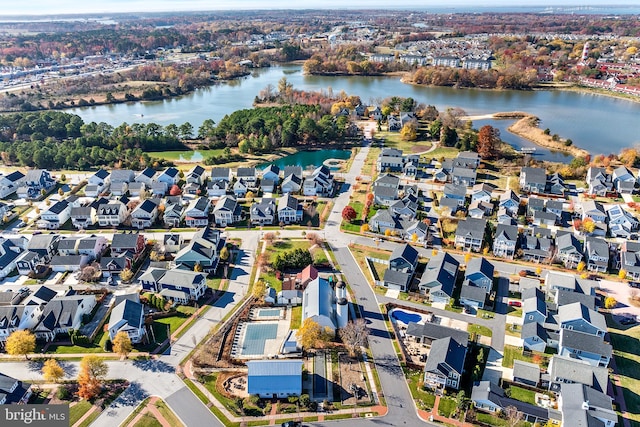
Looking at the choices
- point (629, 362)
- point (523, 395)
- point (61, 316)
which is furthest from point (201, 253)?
point (629, 362)

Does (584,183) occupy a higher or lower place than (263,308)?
higher

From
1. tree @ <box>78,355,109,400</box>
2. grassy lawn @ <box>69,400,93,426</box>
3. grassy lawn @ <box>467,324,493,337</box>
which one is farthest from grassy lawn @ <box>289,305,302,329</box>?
grassy lawn @ <box>69,400,93,426</box>

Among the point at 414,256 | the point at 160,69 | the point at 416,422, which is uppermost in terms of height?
the point at 160,69

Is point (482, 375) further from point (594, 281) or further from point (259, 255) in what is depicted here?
point (259, 255)

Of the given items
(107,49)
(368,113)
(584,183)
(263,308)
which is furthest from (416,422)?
(107,49)

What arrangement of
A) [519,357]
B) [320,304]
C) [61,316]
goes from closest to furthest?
[519,357] → [61,316] → [320,304]

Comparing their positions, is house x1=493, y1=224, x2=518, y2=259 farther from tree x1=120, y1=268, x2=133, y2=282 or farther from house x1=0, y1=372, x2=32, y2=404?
house x1=0, y1=372, x2=32, y2=404

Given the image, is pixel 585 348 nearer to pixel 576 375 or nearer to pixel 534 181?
pixel 576 375
